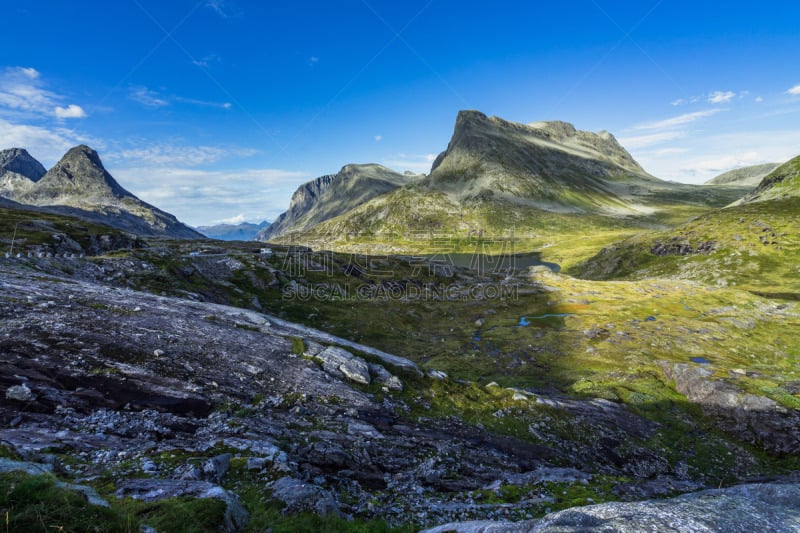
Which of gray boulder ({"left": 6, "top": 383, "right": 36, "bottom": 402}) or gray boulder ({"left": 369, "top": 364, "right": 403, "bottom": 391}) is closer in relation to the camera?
gray boulder ({"left": 6, "top": 383, "right": 36, "bottom": 402})

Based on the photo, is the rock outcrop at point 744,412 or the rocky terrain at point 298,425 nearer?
the rocky terrain at point 298,425

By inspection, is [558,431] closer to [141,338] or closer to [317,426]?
[317,426]

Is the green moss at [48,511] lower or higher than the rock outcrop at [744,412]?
higher

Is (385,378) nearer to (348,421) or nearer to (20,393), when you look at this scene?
(348,421)

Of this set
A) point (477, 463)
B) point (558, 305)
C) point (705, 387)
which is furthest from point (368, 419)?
point (558, 305)

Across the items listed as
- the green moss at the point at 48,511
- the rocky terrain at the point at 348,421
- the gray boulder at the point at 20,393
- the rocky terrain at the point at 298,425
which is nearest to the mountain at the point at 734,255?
the rocky terrain at the point at 348,421

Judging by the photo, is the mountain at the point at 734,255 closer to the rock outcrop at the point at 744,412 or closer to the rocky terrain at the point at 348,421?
the rocky terrain at the point at 348,421

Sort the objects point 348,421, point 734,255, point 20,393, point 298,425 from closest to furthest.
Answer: point 20,393
point 298,425
point 348,421
point 734,255

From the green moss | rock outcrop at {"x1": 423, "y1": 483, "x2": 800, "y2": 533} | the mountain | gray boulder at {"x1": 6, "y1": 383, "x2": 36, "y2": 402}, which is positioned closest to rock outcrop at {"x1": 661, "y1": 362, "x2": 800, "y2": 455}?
rock outcrop at {"x1": 423, "y1": 483, "x2": 800, "y2": 533}

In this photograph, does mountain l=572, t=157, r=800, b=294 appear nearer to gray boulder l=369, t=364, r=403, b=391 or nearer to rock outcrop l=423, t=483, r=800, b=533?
gray boulder l=369, t=364, r=403, b=391

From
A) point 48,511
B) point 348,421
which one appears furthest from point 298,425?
point 48,511

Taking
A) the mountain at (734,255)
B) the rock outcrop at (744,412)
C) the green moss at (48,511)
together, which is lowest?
the rock outcrop at (744,412)

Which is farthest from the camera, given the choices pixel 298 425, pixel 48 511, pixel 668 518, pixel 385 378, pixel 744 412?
pixel 744 412

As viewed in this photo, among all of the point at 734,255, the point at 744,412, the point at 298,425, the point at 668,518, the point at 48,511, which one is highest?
the point at 734,255
